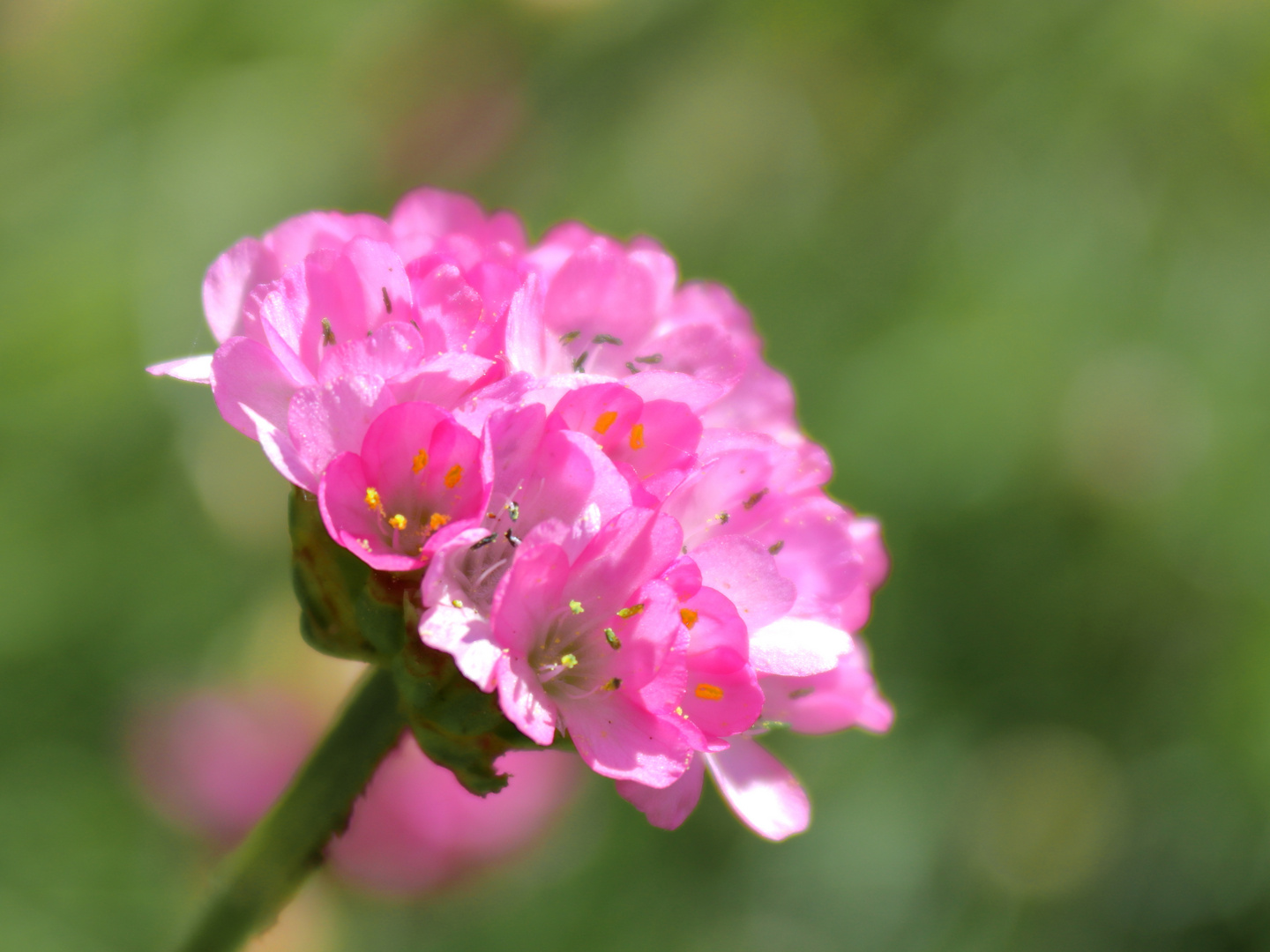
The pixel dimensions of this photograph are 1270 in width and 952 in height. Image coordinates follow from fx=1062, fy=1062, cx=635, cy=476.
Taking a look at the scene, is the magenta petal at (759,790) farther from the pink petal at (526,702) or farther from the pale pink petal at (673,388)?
the pale pink petal at (673,388)

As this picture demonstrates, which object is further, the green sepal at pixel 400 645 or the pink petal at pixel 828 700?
the pink petal at pixel 828 700

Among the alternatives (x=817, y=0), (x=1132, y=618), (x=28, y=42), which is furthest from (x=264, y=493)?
(x=817, y=0)

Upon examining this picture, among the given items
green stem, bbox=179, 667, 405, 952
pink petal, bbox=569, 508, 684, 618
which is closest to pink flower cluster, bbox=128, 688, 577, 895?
green stem, bbox=179, 667, 405, 952

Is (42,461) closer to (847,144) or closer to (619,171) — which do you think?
(619,171)

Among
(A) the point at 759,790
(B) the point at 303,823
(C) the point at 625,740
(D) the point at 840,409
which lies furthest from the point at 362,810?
(D) the point at 840,409

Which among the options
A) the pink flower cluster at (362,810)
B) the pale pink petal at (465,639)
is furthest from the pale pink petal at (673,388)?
the pink flower cluster at (362,810)

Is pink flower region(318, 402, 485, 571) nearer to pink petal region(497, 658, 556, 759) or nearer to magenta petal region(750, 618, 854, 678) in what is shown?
pink petal region(497, 658, 556, 759)
